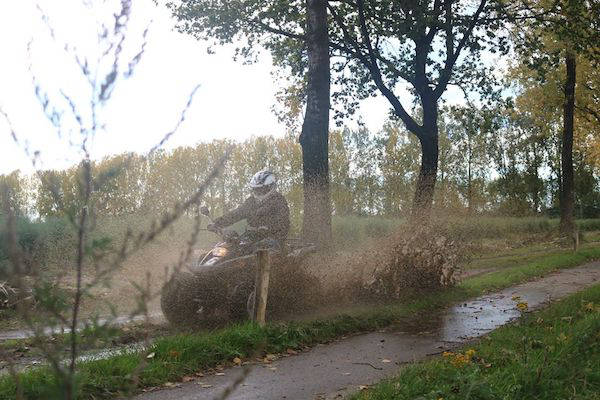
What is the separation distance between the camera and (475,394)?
219 inches

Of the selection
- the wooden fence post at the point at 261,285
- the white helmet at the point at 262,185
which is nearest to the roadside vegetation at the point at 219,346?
the wooden fence post at the point at 261,285

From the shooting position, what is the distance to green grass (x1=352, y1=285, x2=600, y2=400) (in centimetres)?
565

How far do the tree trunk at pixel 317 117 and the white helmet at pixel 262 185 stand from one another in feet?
11.4

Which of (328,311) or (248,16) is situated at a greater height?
(248,16)

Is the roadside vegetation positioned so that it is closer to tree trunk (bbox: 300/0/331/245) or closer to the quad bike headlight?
the quad bike headlight

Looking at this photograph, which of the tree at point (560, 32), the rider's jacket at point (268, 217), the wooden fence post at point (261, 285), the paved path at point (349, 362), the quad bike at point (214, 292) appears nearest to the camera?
the paved path at point (349, 362)

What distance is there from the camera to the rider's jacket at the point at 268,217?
34.7 ft

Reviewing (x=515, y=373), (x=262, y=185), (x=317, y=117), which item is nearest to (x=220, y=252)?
(x=262, y=185)

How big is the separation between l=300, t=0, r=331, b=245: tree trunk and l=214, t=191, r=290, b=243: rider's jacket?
3.55 m

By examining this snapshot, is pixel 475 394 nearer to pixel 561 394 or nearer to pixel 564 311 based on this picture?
pixel 561 394

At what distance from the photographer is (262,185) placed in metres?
10.7

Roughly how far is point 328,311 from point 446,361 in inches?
175

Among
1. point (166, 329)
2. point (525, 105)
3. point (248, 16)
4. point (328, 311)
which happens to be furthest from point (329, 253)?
point (525, 105)

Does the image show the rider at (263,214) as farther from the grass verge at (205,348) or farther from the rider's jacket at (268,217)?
the grass verge at (205,348)
